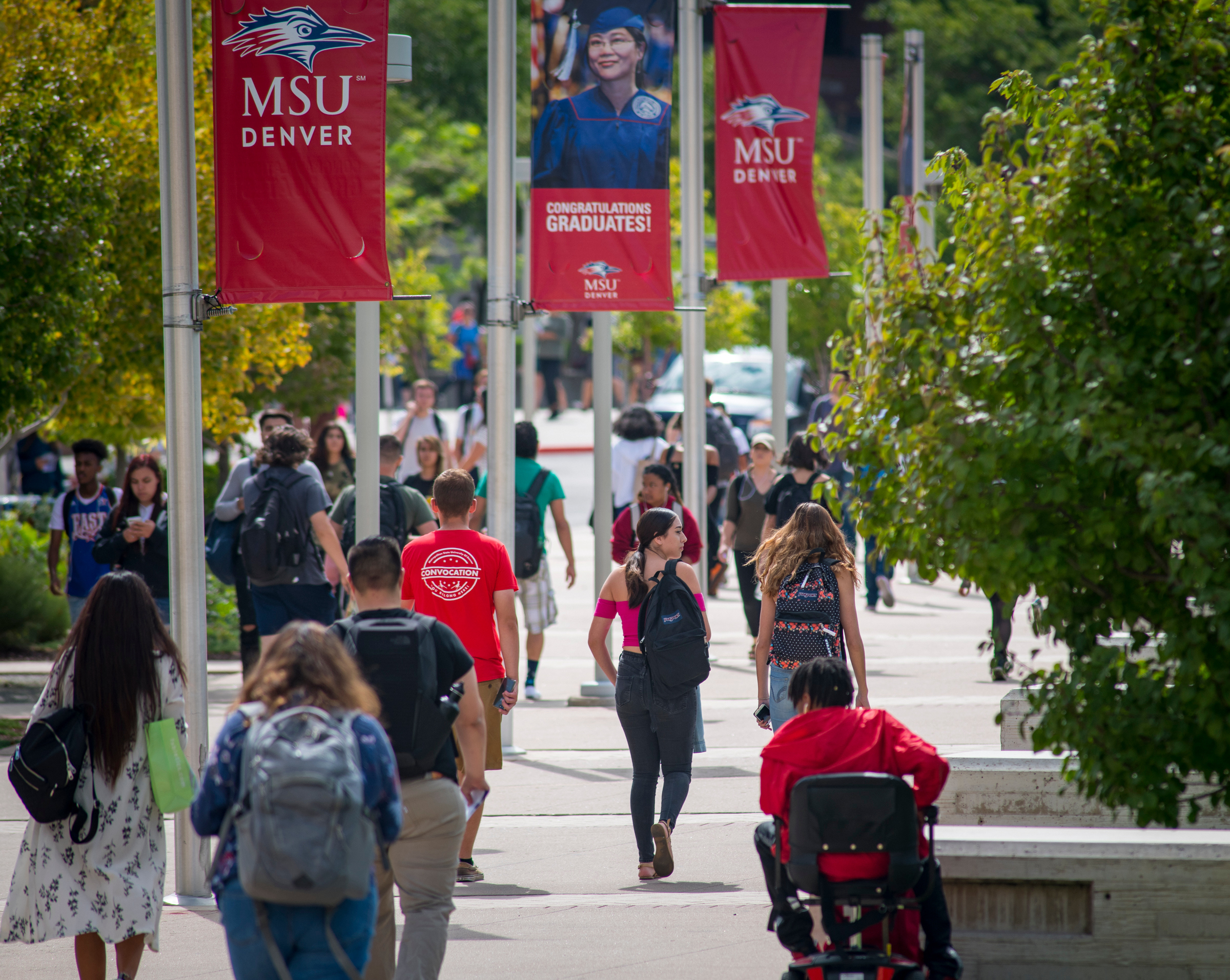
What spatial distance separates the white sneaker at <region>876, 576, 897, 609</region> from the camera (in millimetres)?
16578

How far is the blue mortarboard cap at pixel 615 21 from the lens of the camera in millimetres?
10766

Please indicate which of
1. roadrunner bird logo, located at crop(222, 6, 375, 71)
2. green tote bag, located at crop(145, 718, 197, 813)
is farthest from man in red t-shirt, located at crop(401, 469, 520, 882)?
roadrunner bird logo, located at crop(222, 6, 375, 71)

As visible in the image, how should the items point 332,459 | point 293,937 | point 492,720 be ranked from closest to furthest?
point 293,937
point 492,720
point 332,459

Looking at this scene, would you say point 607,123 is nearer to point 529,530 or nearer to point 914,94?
point 529,530

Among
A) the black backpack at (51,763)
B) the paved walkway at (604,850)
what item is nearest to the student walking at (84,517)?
the paved walkway at (604,850)

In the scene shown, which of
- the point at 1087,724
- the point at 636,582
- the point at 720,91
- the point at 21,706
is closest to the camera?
the point at 1087,724

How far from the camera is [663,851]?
23.2 feet

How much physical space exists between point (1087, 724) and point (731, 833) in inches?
146

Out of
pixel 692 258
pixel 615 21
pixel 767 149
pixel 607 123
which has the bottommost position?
pixel 692 258

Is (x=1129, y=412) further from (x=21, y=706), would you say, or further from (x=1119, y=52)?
(x=21, y=706)

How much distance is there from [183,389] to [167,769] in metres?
2.06

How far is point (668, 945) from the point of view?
6125 mm

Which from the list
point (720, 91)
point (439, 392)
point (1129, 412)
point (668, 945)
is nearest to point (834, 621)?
point (668, 945)

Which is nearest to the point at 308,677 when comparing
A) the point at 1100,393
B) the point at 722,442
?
the point at 1100,393
